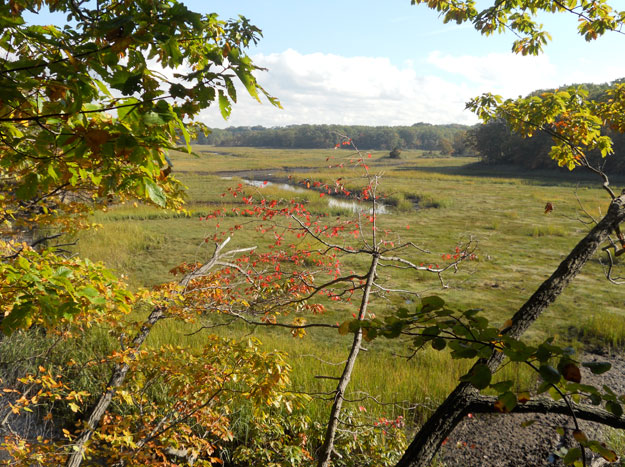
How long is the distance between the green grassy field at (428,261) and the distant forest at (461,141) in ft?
9.63

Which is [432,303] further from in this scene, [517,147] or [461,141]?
[461,141]

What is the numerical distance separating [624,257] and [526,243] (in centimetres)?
273

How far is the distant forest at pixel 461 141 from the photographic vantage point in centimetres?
3067

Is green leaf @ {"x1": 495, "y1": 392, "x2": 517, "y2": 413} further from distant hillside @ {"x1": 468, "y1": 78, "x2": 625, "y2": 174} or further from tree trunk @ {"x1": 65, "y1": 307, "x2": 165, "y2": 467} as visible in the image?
distant hillside @ {"x1": 468, "y1": 78, "x2": 625, "y2": 174}

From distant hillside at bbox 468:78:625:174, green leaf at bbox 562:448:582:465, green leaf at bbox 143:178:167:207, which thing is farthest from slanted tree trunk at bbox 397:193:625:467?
distant hillside at bbox 468:78:625:174

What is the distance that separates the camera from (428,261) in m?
11.1

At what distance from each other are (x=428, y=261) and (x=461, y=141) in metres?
74.2

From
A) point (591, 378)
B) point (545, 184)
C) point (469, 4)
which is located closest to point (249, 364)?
point (469, 4)

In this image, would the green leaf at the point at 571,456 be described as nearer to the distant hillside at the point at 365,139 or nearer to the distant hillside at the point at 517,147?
the distant hillside at the point at 517,147

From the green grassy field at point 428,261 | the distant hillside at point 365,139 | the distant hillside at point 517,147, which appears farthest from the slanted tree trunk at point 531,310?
the distant hillside at point 365,139

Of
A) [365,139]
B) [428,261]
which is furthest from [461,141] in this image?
[428,261]

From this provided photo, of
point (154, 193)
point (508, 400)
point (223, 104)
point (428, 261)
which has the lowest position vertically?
point (428, 261)

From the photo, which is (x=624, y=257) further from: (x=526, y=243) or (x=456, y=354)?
(x=456, y=354)

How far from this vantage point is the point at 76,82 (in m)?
1.34
